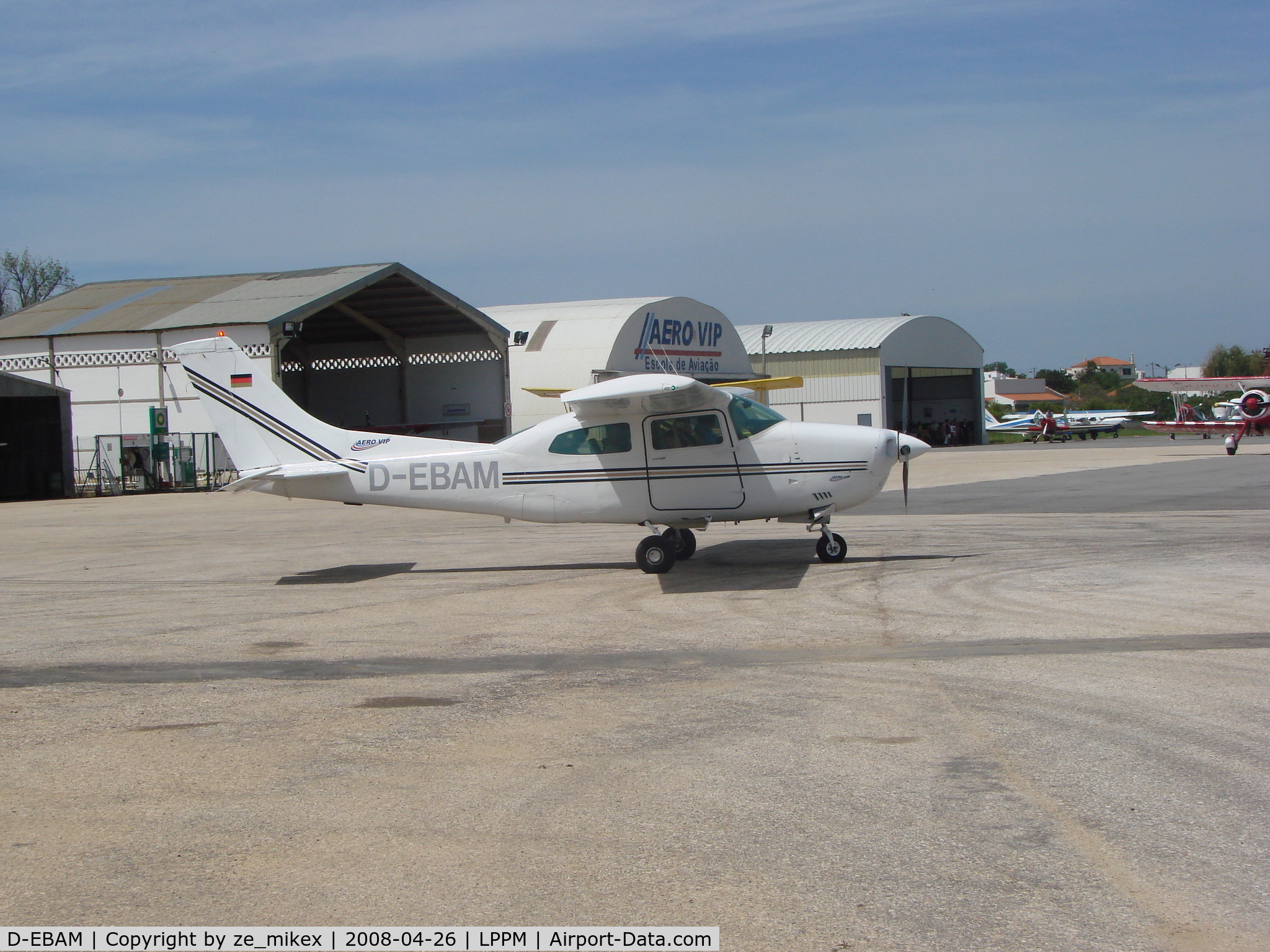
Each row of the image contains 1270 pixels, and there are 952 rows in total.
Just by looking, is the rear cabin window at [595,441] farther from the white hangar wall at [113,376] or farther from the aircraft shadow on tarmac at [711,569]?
the white hangar wall at [113,376]

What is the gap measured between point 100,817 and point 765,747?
10.3 feet

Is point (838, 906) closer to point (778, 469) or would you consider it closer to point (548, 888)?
point (548, 888)

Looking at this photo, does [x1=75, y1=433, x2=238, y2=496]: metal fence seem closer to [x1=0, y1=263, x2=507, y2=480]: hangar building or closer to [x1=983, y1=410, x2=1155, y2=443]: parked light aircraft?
[x1=0, y1=263, x2=507, y2=480]: hangar building

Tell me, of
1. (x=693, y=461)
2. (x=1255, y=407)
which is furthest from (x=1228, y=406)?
(x=693, y=461)

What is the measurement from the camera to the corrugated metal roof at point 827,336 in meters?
64.6

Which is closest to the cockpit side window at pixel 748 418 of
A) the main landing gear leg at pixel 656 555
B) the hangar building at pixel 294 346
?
the main landing gear leg at pixel 656 555

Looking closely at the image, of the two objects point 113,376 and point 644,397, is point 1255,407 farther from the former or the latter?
point 113,376

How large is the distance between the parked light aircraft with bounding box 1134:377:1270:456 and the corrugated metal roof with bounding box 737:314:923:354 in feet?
54.2

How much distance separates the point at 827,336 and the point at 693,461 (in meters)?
55.7

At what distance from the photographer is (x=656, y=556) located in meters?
12.8

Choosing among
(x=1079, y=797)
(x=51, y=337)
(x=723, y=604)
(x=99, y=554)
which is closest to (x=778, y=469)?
(x=723, y=604)

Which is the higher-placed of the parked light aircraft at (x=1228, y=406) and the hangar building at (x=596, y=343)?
the hangar building at (x=596, y=343)

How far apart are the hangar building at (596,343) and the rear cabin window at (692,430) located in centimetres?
2481
